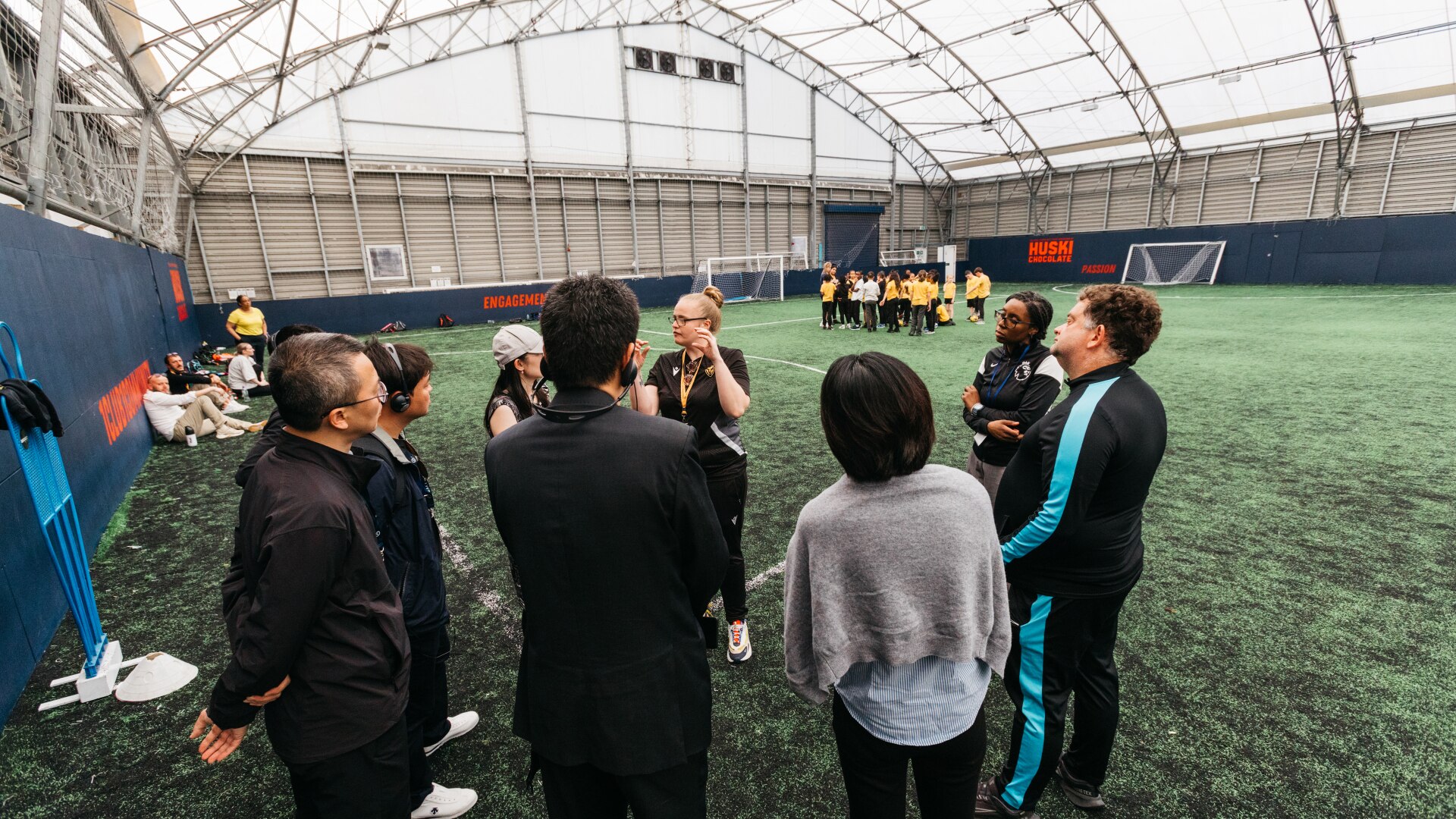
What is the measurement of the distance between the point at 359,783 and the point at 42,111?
7.44 meters

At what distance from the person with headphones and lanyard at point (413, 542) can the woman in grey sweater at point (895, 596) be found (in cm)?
148

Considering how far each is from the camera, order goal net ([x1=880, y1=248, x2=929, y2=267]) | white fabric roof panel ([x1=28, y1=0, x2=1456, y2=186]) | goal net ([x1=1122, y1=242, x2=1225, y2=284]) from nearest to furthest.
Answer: white fabric roof panel ([x1=28, y1=0, x2=1456, y2=186])
goal net ([x1=1122, y1=242, x2=1225, y2=284])
goal net ([x1=880, y1=248, x2=929, y2=267])

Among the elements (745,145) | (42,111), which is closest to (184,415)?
(42,111)

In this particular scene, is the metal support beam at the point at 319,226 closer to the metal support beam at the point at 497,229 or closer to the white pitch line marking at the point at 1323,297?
the metal support beam at the point at 497,229

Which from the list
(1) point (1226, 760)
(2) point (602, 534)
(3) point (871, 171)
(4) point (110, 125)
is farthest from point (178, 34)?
(3) point (871, 171)

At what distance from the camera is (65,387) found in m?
4.95

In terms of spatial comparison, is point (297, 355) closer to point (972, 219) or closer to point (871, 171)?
point (871, 171)

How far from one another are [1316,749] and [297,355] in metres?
4.18

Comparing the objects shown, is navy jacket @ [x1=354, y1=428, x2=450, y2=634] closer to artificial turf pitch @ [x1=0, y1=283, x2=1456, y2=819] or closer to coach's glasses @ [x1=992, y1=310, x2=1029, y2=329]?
artificial turf pitch @ [x1=0, y1=283, x2=1456, y2=819]

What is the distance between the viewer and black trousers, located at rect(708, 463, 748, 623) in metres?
3.30

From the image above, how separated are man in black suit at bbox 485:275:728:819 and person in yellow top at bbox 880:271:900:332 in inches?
610

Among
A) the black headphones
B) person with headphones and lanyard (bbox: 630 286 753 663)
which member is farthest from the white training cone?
person with headphones and lanyard (bbox: 630 286 753 663)

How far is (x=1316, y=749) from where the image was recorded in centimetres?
265

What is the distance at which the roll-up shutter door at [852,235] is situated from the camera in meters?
30.4
